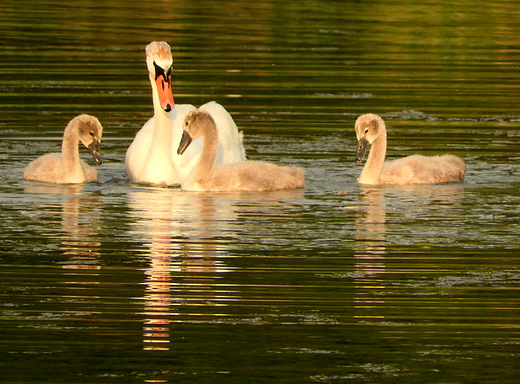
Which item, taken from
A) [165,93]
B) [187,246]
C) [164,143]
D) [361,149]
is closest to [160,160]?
[164,143]

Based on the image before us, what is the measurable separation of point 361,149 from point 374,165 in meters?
0.29

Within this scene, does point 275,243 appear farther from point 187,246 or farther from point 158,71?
point 158,71

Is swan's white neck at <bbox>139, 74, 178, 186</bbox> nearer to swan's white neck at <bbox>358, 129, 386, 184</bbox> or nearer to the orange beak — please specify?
the orange beak

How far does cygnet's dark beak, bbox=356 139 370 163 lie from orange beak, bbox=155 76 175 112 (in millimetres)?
1743

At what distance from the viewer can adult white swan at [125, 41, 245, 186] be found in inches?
555

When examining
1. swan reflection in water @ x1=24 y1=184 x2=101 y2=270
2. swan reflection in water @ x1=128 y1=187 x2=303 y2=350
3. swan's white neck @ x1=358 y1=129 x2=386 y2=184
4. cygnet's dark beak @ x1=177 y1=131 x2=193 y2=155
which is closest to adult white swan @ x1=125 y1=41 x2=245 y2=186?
cygnet's dark beak @ x1=177 y1=131 x2=193 y2=155

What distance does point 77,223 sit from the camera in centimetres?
1192

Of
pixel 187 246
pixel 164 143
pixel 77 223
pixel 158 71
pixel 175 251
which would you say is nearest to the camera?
pixel 175 251

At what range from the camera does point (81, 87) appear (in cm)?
2025

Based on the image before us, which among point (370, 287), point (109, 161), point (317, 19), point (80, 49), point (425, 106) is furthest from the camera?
point (317, 19)

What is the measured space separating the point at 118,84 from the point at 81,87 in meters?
0.64

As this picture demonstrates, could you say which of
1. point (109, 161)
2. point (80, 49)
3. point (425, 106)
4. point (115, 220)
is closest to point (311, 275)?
point (115, 220)

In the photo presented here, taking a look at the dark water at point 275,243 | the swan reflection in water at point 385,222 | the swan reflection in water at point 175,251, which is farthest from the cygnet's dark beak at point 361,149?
the swan reflection in water at point 175,251

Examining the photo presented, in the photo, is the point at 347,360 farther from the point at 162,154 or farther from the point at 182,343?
the point at 162,154
